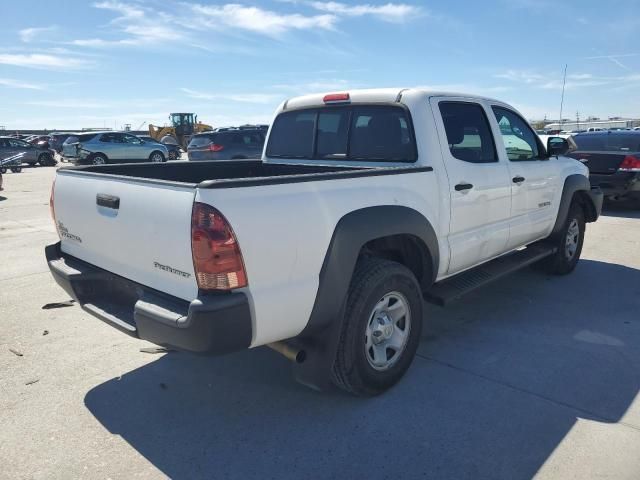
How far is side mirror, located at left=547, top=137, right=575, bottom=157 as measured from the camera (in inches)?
197

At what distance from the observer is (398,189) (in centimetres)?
321

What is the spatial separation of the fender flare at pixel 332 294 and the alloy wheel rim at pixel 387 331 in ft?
1.20

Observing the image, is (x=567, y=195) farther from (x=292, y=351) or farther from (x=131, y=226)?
(x=131, y=226)

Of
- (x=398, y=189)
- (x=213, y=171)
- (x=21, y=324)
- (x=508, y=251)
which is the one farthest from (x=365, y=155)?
(x=21, y=324)

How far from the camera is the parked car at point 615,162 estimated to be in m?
9.48

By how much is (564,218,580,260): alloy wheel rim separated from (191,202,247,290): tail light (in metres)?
4.64

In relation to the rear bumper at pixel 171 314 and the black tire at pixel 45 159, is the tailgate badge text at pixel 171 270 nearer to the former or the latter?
the rear bumper at pixel 171 314

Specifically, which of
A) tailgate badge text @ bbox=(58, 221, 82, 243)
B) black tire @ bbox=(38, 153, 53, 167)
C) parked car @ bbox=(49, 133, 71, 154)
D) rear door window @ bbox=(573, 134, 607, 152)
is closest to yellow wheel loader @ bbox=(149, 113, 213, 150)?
parked car @ bbox=(49, 133, 71, 154)

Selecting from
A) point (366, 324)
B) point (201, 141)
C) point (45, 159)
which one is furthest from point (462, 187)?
point (45, 159)

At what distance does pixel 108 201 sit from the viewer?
2.90m

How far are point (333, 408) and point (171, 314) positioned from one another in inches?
49.6

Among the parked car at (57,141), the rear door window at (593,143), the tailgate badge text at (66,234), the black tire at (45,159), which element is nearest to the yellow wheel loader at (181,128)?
the parked car at (57,141)

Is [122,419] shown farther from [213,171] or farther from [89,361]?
[213,171]

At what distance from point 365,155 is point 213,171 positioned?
4.83 feet
